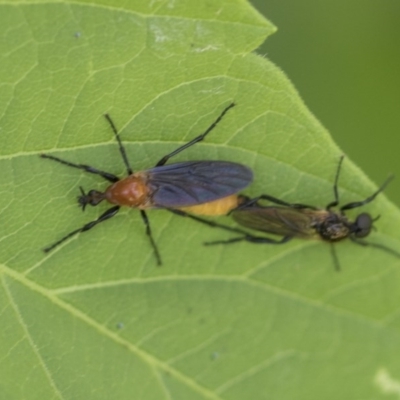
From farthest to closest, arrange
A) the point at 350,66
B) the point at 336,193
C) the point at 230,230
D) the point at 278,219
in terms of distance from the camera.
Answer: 1. the point at 350,66
2. the point at 278,219
3. the point at 230,230
4. the point at 336,193

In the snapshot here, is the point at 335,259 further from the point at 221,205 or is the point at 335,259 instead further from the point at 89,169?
the point at 89,169

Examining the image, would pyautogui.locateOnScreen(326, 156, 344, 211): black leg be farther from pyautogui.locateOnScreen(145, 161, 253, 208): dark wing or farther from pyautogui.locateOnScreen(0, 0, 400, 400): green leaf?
pyautogui.locateOnScreen(145, 161, 253, 208): dark wing

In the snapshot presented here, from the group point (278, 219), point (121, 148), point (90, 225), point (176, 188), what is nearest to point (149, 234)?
point (90, 225)

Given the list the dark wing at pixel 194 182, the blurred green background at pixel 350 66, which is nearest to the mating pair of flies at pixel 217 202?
the dark wing at pixel 194 182

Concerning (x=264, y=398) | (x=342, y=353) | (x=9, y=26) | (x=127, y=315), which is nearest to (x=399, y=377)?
(x=342, y=353)

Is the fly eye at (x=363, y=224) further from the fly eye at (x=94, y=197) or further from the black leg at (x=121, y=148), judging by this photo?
the fly eye at (x=94, y=197)

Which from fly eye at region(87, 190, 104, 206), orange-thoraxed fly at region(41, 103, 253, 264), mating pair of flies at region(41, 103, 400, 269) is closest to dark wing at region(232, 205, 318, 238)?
mating pair of flies at region(41, 103, 400, 269)
